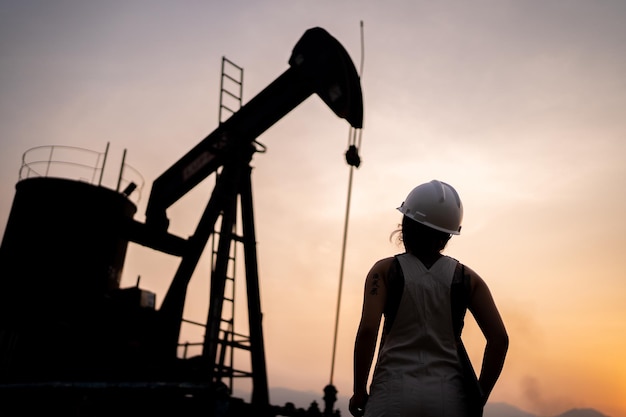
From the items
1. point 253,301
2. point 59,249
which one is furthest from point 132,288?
point 253,301

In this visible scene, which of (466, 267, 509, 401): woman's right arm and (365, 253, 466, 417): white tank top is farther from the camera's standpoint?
(466, 267, 509, 401): woman's right arm

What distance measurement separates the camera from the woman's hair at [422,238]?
200cm

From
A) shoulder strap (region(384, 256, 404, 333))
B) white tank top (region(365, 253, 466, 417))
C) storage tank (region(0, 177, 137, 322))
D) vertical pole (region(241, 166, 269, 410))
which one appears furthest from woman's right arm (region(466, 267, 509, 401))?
storage tank (region(0, 177, 137, 322))

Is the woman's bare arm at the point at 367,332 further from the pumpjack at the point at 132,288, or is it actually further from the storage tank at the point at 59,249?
the storage tank at the point at 59,249

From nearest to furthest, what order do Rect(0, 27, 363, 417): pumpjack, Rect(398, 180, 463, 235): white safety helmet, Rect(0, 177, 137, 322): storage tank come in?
Rect(398, 180, 463, 235): white safety helmet → Rect(0, 27, 363, 417): pumpjack → Rect(0, 177, 137, 322): storage tank

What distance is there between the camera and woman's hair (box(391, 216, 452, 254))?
78.8 inches

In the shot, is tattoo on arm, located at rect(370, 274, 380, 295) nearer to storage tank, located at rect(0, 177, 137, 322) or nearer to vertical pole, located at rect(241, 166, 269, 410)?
vertical pole, located at rect(241, 166, 269, 410)

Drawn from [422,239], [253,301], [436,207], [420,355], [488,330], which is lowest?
[420,355]

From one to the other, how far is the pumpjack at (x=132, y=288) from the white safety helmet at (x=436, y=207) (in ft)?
17.8

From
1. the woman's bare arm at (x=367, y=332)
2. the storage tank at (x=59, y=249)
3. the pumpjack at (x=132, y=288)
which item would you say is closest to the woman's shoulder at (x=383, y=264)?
the woman's bare arm at (x=367, y=332)

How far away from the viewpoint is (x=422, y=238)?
6.61 ft

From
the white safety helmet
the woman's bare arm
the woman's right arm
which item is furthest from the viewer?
the white safety helmet

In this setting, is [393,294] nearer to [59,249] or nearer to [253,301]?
[253,301]

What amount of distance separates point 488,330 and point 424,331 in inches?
12.0
